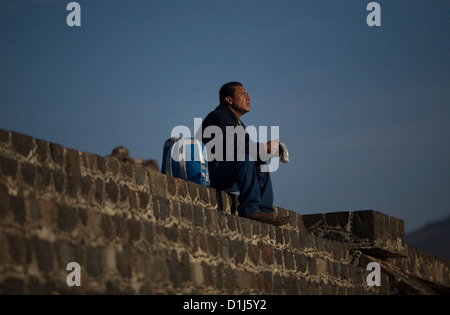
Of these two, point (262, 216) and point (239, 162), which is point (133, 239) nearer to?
point (239, 162)

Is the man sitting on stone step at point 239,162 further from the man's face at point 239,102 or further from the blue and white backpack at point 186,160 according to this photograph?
the blue and white backpack at point 186,160

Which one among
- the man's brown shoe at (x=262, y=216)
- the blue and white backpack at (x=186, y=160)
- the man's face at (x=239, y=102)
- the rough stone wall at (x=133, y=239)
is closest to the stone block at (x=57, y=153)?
the rough stone wall at (x=133, y=239)

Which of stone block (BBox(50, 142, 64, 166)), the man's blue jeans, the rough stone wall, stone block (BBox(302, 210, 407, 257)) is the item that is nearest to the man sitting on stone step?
the man's blue jeans

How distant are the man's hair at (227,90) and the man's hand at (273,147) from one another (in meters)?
0.86

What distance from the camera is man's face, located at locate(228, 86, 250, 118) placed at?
32.8 ft

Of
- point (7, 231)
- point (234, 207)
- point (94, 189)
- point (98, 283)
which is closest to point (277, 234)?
point (234, 207)

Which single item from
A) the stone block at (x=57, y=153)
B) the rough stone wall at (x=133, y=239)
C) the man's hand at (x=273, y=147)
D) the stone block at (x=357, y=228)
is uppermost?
the man's hand at (x=273, y=147)

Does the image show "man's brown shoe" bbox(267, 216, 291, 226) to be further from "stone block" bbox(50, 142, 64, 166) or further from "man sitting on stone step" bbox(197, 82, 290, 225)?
"stone block" bbox(50, 142, 64, 166)

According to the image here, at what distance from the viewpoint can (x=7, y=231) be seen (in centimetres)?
557

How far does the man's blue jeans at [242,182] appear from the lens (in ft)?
29.9

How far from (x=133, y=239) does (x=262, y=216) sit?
278 centimetres

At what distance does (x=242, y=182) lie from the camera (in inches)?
358
